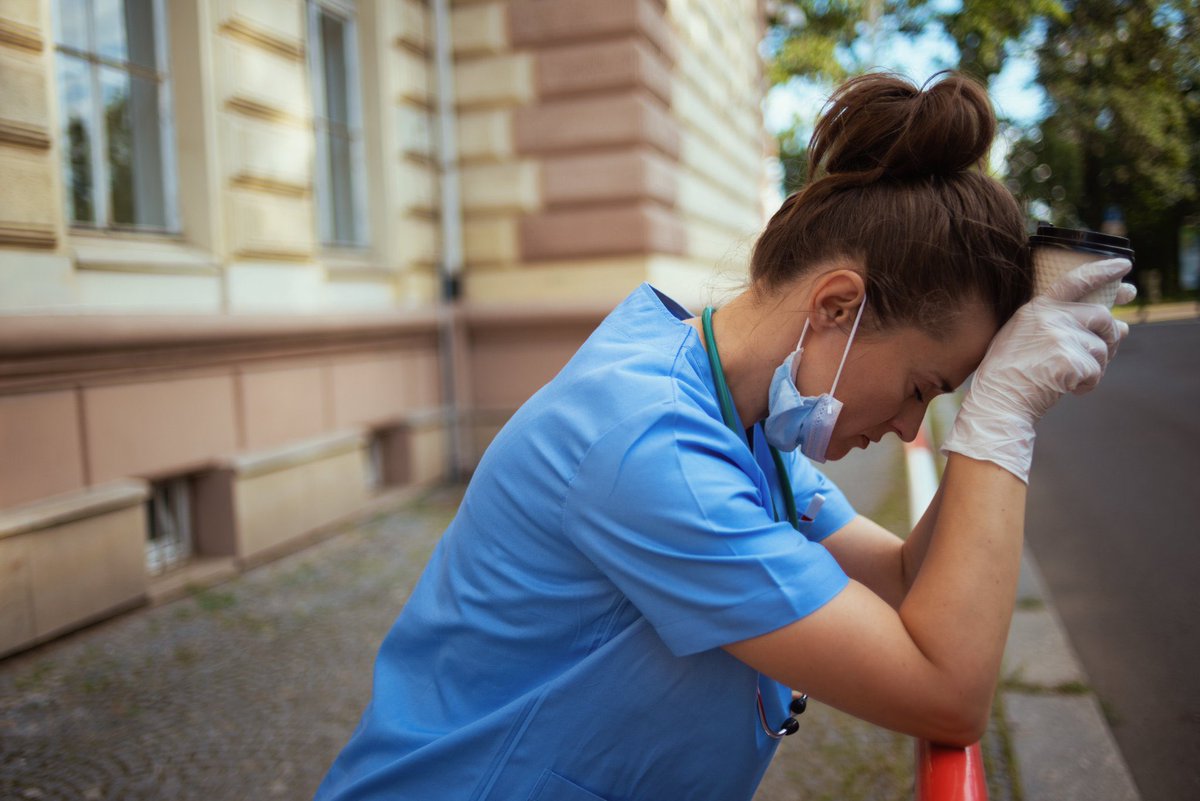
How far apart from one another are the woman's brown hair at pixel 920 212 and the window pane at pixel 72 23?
406 centimetres

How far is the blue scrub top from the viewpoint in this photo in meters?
1.17

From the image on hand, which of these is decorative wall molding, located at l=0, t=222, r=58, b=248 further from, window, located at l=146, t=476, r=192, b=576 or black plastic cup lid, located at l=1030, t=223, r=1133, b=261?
black plastic cup lid, located at l=1030, t=223, r=1133, b=261


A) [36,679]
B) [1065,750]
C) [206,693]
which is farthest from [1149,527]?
[36,679]

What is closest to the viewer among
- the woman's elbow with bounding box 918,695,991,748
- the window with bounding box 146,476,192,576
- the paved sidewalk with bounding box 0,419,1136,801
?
the woman's elbow with bounding box 918,695,991,748

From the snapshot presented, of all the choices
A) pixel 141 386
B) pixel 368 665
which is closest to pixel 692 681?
pixel 368 665

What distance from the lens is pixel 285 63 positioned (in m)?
5.32

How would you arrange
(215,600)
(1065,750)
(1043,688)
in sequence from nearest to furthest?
(1065,750), (1043,688), (215,600)

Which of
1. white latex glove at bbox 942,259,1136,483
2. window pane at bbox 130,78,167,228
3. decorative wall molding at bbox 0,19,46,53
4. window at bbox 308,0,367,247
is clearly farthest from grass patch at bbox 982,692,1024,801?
window at bbox 308,0,367,247

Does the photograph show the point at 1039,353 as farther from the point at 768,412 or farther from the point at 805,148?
the point at 805,148

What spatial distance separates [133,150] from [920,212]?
4.39 m

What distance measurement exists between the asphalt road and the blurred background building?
72cm

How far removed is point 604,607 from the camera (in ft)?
4.28

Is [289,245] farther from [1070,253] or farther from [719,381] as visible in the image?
[1070,253]

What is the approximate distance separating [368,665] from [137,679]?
0.79 meters
